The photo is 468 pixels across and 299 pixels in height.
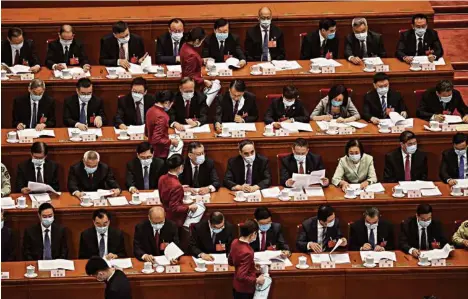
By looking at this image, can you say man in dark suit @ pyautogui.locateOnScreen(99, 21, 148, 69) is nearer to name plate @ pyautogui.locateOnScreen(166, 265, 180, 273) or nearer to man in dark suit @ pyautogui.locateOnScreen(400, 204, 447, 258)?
name plate @ pyautogui.locateOnScreen(166, 265, 180, 273)

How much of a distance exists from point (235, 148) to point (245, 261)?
76.0 inches

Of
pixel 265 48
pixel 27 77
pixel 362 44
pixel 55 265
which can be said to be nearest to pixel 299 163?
pixel 265 48

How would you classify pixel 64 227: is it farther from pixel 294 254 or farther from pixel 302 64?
pixel 302 64

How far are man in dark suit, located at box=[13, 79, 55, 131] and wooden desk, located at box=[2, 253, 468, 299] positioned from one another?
6.11 feet

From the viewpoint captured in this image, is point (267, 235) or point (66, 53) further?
point (66, 53)

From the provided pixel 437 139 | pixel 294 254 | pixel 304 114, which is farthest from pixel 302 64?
pixel 294 254

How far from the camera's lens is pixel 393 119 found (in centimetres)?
1144

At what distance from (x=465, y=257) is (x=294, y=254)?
1.34 metres

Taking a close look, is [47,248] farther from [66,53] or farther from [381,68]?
[381,68]

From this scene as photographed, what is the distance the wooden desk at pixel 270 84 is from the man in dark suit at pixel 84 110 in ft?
0.80

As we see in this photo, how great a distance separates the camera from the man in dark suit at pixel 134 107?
1140 cm

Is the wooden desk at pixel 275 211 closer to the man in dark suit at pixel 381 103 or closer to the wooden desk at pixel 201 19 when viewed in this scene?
the man in dark suit at pixel 381 103

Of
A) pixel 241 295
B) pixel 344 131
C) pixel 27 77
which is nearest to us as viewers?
pixel 241 295

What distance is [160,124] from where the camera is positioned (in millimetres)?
10727
